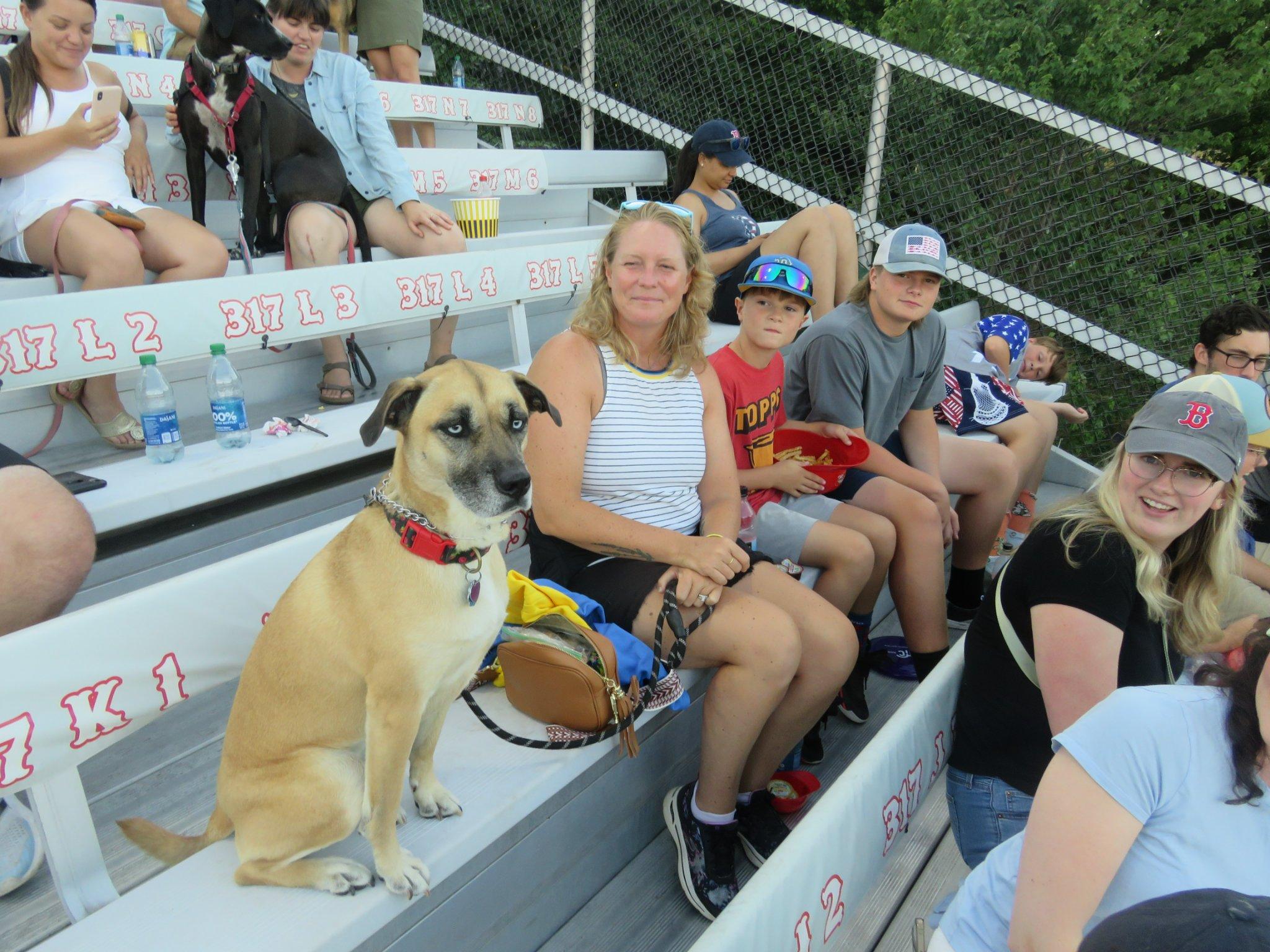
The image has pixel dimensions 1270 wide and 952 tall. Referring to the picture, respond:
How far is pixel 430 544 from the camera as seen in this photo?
4.49ft

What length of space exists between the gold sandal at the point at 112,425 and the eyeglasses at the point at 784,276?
2087 mm

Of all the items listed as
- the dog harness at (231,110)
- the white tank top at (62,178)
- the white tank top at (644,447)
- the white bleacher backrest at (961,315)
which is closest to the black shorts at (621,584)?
the white tank top at (644,447)

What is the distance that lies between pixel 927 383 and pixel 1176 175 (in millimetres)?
2844

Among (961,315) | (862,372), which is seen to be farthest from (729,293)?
(961,315)

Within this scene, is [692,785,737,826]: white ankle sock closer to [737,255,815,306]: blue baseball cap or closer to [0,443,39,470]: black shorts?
[737,255,815,306]: blue baseball cap

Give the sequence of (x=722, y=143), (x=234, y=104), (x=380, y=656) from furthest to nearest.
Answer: (x=722, y=143)
(x=234, y=104)
(x=380, y=656)

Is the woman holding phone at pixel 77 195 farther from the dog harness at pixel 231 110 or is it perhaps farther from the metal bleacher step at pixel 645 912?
the metal bleacher step at pixel 645 912

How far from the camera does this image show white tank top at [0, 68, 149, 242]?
2604 mm

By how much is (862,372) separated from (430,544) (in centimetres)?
188

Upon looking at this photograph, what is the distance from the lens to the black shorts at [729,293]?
399 centimetres

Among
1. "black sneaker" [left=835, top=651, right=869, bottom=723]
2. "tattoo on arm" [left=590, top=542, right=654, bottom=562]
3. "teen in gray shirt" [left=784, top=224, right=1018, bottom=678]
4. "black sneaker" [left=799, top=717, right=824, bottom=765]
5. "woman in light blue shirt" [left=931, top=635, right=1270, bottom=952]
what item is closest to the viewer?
"woman in light blue shirt" [left=931, top=635, right=1270, bottom=952]

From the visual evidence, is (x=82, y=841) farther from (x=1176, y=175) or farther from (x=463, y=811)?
(x=1176, y=175)

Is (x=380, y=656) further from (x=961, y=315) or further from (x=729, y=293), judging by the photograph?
(x=961, y=315)

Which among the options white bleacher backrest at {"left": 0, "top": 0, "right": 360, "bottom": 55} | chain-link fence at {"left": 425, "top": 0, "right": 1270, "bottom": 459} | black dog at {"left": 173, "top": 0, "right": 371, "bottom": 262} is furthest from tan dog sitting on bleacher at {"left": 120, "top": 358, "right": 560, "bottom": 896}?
chain-link fence at {"left": 425, "top": 0, "right": 1270, "bottom": 459}
